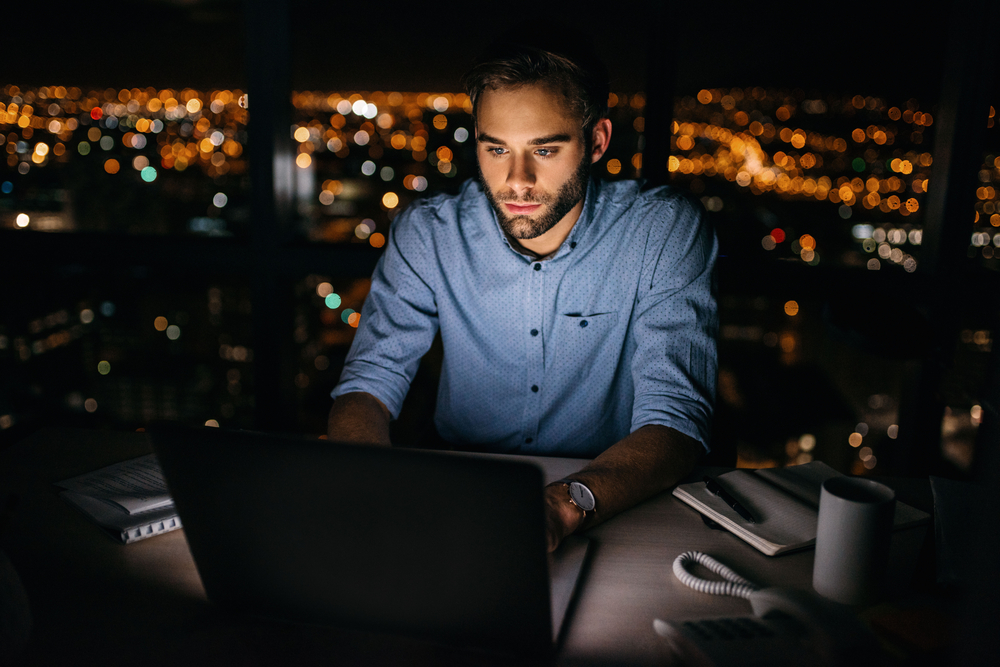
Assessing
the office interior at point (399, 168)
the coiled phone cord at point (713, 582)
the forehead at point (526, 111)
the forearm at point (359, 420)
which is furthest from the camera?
the office interior at point (399, 168)

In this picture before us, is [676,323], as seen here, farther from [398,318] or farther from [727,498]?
[398,318]

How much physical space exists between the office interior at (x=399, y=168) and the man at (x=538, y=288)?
23cm

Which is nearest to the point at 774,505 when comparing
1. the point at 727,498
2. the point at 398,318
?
the point at 727,498

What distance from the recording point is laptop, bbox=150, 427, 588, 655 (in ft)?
2.02

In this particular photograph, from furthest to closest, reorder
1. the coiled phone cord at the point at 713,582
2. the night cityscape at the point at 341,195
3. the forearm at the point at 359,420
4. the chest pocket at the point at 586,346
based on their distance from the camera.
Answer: the night cityscape at the point at 341,195 → the chest pocket at the point at 586,346 → the forearm at the point at 359,420 → the coiled phone cord at the point at 713,582

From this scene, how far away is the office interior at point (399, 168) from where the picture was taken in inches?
80.6

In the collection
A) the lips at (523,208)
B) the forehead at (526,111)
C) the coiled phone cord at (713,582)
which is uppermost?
the forehead at (526,111)

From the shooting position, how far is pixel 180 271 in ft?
7.70

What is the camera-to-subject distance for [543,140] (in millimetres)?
1460

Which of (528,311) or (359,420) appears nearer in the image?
(359,420)

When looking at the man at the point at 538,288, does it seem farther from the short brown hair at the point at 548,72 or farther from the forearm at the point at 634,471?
the forearm at the point at 634,471

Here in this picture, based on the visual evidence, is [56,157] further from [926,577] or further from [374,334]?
[926,577]

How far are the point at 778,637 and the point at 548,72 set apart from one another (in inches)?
48.8

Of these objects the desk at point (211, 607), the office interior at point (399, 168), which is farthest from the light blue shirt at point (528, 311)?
the desk at point (211, 607)
